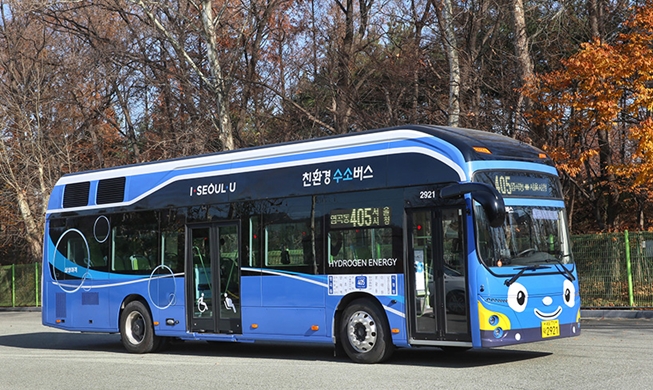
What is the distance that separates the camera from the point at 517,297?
455 inches

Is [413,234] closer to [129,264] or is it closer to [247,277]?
[247,277]

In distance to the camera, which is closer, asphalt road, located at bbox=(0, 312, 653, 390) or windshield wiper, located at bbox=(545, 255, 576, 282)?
asphalt road, located at bbox=(0, 312, 653, 390)

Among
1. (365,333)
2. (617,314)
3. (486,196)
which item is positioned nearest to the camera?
(486,196)

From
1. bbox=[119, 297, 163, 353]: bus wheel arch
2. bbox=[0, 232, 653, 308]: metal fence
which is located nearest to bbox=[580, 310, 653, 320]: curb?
bbox=[0, 232, 653, 308]: metal fence

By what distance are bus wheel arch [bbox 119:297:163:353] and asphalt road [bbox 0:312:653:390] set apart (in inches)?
9.6

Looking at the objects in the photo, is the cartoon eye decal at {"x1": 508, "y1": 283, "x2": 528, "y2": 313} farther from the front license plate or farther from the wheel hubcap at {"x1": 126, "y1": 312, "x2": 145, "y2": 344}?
the wheel hubcap at {"x1": 126, "y1": 312, "x2": 145, "y2": 344}

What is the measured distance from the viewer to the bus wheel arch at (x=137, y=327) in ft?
53.0

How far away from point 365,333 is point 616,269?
11751mm

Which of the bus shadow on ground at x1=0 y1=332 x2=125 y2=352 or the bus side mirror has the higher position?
the bus side mirror

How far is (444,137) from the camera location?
12.1m

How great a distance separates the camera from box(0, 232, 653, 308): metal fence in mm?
21750

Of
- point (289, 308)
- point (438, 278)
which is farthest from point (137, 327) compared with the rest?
point (438, 278)

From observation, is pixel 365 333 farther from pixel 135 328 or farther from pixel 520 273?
pixel 135 328

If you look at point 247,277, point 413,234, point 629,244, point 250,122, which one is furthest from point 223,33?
point 413,234
